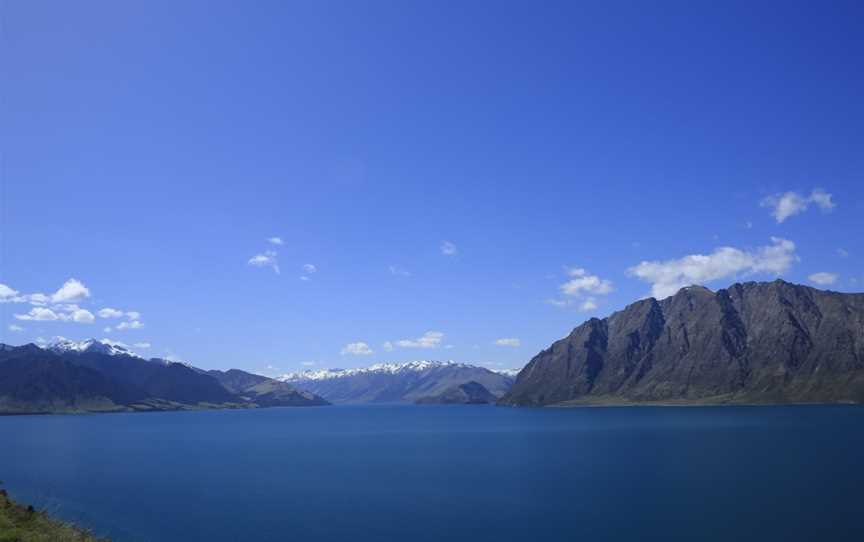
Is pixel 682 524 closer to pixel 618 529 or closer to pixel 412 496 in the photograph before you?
pixel 618 529

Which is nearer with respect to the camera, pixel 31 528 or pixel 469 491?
pixel 31 528

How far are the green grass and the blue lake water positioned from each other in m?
17.8

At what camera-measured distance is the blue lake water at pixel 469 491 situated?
64062 millimetres

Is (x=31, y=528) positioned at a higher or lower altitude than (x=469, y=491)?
higher

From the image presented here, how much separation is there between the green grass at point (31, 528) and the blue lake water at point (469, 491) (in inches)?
700

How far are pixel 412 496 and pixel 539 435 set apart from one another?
118 m

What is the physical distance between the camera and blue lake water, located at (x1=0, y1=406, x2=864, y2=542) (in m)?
→ 64.1

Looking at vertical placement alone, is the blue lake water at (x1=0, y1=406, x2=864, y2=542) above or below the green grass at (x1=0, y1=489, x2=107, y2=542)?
below

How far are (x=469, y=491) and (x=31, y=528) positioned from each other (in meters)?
58.4

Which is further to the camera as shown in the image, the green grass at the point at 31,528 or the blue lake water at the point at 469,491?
the blue lake water at the point at 469,491

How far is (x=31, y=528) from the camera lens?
41.1 meters

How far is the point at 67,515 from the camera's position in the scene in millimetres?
69875

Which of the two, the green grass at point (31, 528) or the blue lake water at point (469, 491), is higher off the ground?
the green grass at point (31, 528)

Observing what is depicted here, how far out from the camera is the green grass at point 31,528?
124ft
